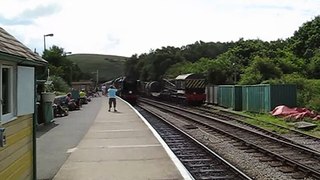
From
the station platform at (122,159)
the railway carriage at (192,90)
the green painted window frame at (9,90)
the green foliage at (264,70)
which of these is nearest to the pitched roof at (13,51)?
the green painted window frame at (9,90)

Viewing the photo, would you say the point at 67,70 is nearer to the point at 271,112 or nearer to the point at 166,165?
the point at 271,112

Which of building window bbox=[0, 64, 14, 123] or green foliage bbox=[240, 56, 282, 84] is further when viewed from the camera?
green foliage bbox=[240, 56, 282, 84]

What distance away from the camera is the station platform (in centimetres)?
931

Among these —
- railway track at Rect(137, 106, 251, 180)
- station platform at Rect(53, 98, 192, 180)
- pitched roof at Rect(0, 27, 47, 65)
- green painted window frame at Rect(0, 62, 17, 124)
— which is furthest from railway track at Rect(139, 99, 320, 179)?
green painted window frame at Rect(0, 62, 17, 124)

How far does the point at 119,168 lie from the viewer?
999 centimetres

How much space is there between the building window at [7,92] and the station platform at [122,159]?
2.79 m

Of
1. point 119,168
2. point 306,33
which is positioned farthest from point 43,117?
point 306,33

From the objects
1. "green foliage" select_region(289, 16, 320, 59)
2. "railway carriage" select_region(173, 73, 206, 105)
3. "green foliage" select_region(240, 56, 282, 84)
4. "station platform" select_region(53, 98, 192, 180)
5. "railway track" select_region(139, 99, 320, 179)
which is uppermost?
"green foliage" select_region(289, 16, 320, 59)

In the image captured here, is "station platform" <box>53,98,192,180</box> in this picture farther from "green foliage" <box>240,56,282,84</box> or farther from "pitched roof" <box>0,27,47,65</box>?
"green foliage" <box>240,56,282,84</box>

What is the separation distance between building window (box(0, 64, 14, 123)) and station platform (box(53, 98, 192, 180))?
110 inches

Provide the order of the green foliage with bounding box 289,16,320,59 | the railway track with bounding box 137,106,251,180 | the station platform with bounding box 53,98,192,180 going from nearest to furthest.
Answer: the station platform with bounding box 53,98,192,180 < the railway track with bounding box 137,106,251,180 < the green foliage with bounding box 289,16,320,59

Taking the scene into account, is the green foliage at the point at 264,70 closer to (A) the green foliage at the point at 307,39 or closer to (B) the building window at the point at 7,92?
(A) the green foliage at the point at 307,39

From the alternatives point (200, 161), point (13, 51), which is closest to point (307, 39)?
point (200, 161)

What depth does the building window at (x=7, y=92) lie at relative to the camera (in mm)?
6481
